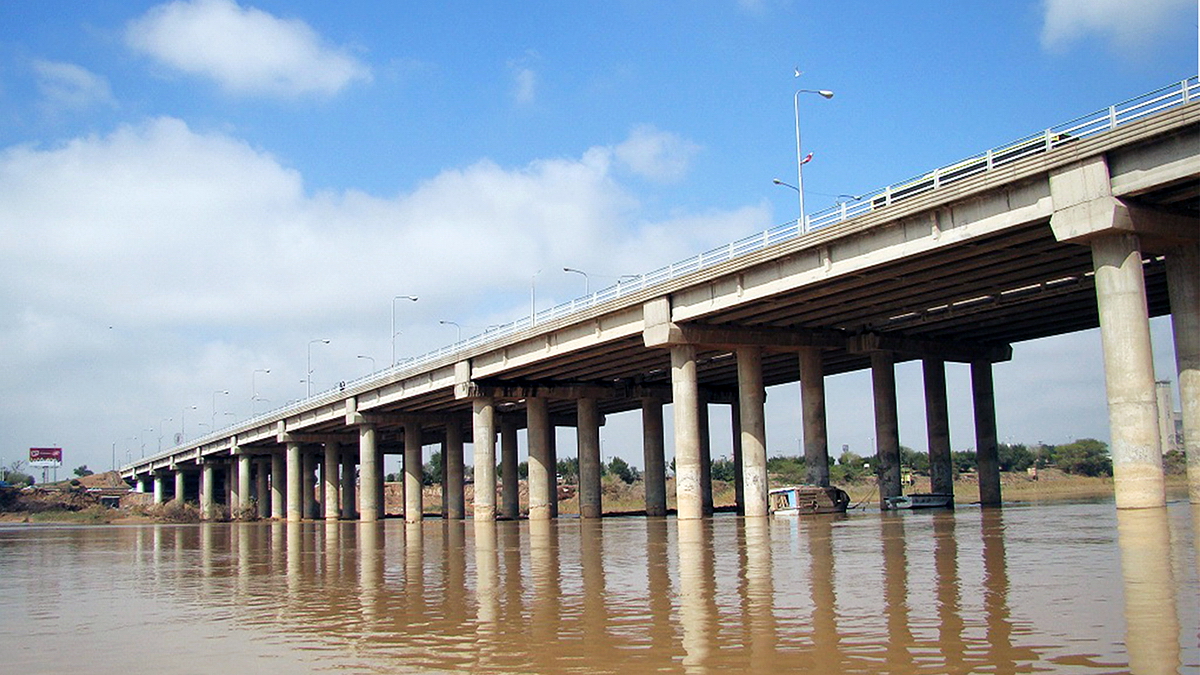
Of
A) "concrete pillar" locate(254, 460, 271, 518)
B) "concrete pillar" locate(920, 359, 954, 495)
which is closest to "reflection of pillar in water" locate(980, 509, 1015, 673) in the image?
"concrete pillar" locate(920, 359, 954, 495)

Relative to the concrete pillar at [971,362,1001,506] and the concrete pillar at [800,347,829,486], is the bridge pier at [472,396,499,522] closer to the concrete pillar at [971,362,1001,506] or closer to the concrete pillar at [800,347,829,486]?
the concrete pillar at [800,347,829,486]

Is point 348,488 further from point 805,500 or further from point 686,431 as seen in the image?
point 805,500

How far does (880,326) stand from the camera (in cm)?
5903

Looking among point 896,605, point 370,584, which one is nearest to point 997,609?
point 896,605

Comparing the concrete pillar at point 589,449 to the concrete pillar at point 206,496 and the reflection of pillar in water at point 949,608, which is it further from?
the concrete pillar at point 206,496

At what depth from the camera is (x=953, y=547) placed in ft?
72.8

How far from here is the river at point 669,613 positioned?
9.36 m

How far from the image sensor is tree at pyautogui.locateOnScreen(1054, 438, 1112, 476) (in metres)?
165

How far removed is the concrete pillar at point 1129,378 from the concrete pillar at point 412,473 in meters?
62.9

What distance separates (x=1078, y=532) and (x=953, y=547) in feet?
Result: 19.0

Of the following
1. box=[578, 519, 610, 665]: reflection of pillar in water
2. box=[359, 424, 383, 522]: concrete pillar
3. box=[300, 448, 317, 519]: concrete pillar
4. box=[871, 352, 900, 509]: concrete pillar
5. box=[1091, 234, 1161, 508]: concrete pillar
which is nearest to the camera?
box=[578, 519, 610, 665]: reflection of pillar in water

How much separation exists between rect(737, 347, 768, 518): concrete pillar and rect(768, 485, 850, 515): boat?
809 mm

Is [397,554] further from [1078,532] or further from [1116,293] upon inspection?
[1116,293]

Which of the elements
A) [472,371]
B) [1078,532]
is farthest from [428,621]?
[472,371]
